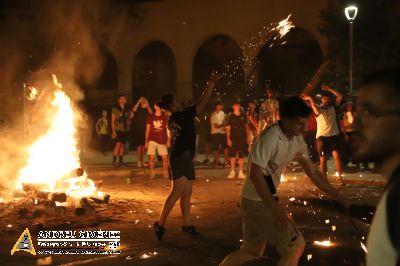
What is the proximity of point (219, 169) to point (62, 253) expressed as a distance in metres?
9.79

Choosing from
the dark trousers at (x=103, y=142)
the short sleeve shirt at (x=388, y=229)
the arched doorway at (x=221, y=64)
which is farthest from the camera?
the arched doorway at (x=221, y=64)

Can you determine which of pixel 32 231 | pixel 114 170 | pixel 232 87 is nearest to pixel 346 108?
pixel 114 170

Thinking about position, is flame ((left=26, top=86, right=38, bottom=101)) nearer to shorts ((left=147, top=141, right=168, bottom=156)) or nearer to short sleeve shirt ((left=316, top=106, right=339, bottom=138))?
shorts ((left=147, top=141, right=168, bottom=156))

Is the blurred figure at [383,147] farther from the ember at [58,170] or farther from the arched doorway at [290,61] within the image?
the arched doorway at [290,61]

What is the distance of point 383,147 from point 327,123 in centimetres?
1058

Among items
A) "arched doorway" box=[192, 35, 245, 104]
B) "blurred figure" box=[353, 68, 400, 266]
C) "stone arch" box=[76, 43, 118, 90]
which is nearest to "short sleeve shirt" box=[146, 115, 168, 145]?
"arched doorway" box=[192, 35, 245, 104]

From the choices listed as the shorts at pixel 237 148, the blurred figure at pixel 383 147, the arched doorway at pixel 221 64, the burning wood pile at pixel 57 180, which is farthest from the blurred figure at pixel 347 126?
the blurred figure at pixel 383 147

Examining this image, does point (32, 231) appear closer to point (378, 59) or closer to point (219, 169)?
point (219, 169)

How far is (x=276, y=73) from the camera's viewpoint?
26.0m

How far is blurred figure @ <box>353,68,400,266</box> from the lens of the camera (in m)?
2.09

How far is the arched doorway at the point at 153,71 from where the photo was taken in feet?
91.4

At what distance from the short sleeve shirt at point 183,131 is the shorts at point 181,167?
0.22 feet

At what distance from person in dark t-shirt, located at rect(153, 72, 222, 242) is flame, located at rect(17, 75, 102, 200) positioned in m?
3.07

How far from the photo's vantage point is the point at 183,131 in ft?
25.5
